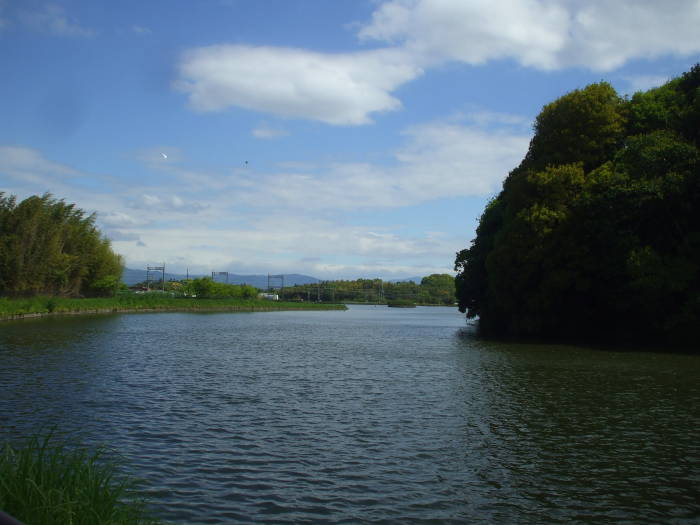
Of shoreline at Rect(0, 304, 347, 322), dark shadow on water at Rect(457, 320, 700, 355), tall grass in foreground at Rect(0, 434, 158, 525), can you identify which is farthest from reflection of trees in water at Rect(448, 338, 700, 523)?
shoreline at Rect(0, 304, 347, 322)

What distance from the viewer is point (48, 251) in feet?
238

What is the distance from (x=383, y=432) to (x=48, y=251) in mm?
69229

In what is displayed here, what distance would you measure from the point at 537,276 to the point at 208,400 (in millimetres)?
29046

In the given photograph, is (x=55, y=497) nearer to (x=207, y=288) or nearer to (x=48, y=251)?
(x=48, y=251)

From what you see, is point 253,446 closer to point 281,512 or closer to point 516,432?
point 281,512

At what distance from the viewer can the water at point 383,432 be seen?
33.7ft

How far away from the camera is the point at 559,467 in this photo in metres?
12.5

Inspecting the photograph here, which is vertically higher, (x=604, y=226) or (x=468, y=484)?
(x=604, y=226)

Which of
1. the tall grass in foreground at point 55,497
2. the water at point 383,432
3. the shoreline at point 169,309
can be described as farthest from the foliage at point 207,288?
the tall grass in foreground at point 55,497

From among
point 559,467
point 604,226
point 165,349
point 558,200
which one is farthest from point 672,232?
point 165,349

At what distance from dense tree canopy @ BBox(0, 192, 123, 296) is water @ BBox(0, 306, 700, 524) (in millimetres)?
45964

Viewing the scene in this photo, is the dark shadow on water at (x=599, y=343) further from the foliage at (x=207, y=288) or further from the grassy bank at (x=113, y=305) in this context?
the foliage at (x=207, y=288)

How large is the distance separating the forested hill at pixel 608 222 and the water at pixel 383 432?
8181 mm

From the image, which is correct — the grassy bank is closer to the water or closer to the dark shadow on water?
the water
